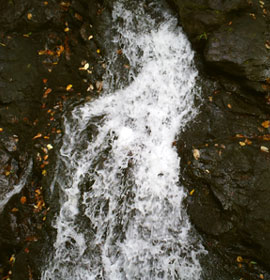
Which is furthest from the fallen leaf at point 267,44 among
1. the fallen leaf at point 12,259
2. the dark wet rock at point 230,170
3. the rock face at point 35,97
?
the fallen leaf at point 12,259

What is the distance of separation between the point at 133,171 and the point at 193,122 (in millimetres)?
1566

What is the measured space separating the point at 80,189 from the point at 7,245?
1.59 meters

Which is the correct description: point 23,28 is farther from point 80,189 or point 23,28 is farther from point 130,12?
point 80,189

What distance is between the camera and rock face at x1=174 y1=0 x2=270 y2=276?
391 centimetres

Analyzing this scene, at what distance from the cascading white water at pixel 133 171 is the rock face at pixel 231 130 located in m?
0.35

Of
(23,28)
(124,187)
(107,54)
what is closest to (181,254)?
(124,187)

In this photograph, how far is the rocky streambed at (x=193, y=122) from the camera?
395 centimetres

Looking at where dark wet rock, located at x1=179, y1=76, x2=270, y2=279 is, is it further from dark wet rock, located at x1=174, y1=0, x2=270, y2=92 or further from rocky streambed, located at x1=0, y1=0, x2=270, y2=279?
dark wet rock, located at x1=174, y1=0, x2=270, y2=92

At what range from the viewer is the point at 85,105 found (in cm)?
495

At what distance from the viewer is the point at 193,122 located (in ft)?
15.5

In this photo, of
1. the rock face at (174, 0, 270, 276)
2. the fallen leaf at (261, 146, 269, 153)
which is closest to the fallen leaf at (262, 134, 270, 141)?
the rock face at (174, 0, 270, 276)

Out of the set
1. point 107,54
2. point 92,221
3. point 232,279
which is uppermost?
point 107,54

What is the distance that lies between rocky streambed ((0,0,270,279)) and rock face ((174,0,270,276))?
Answer: 2cm

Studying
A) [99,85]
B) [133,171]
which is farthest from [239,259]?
[99,85]
